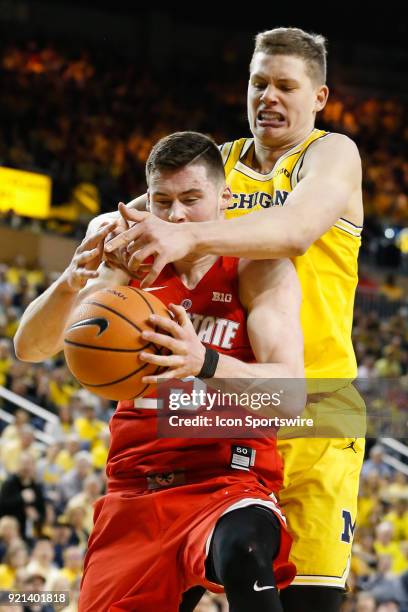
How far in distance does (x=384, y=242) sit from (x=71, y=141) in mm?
6297

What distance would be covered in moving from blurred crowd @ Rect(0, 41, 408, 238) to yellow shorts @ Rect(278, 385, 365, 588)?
1488 centimetres

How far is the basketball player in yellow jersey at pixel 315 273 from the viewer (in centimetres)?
387

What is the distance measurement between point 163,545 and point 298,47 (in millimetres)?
1905

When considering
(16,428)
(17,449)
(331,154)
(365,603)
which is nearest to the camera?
(331,154)

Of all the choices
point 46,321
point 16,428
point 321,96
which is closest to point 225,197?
point 46,321

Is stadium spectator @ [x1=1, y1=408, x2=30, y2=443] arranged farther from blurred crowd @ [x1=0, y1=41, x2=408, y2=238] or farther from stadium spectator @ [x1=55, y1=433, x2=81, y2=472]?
blurred crowd @ [x1=0, y1=41, x2=408, y2=238]

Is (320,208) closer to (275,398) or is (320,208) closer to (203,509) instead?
(275,398)

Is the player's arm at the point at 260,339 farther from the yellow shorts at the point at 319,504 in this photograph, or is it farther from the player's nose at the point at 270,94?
the player's nose at the point at 270,94

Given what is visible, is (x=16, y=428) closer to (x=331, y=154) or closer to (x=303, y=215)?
(x=331, y=154)

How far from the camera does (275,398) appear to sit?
3285mm

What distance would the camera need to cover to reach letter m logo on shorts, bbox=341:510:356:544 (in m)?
3.94

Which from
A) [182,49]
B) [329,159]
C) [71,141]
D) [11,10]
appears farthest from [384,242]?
[329,159]

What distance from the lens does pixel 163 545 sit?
3.31 metres

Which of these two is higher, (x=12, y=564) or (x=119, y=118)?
(x=119, y=118)
